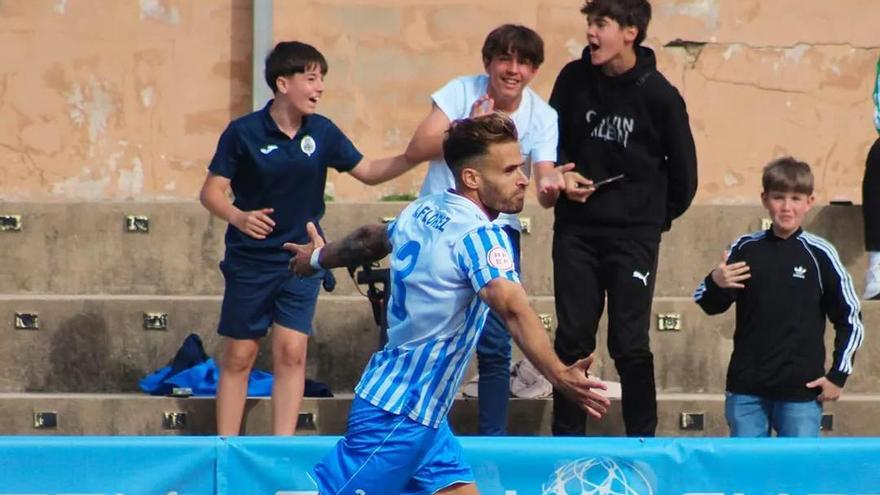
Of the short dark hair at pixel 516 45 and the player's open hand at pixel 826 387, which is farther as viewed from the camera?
the short dark hair at pixel 516 45

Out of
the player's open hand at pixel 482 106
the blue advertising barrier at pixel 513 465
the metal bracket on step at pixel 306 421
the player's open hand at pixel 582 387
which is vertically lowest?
the metal bracket on step at pixel 306 421

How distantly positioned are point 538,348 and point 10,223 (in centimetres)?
505

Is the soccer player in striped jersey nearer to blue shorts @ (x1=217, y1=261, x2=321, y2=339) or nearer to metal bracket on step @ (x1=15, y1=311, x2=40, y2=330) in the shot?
blue shorts @ (x1=217, y1=261, x2=321, y2=339)

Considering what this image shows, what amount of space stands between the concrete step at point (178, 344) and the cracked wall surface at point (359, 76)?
1.81 metres

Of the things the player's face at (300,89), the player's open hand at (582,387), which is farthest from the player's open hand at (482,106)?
the player's open hand at (582,387)

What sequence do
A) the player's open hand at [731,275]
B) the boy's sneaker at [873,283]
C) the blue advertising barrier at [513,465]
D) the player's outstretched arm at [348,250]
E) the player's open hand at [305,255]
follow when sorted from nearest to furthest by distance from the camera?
the player's outstretched arm at [348,250] → the player's open hand at [305,255] → the blue advertising barrier at [513,465] → the player's open hand at [731,275] → the boy's sneaker at [873,283]

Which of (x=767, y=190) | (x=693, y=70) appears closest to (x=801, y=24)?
(x=693, y=70)

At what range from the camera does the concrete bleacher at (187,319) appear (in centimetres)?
886

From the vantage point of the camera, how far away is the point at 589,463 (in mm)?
7379

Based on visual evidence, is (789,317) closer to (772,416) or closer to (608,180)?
(772,416)

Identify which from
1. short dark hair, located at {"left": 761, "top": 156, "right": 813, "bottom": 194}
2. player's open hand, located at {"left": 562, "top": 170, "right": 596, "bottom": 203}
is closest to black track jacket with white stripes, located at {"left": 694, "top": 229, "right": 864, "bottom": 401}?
short dark hair, located at {"left": 761, "top": 156, "right": 813, "bottom": 194}

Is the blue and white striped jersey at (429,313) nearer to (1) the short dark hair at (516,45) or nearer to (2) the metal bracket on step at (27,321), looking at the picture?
(1) the short dark hair at (516,45)

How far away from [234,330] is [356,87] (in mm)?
3047

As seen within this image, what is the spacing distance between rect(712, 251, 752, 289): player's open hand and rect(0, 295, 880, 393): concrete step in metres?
1.48
